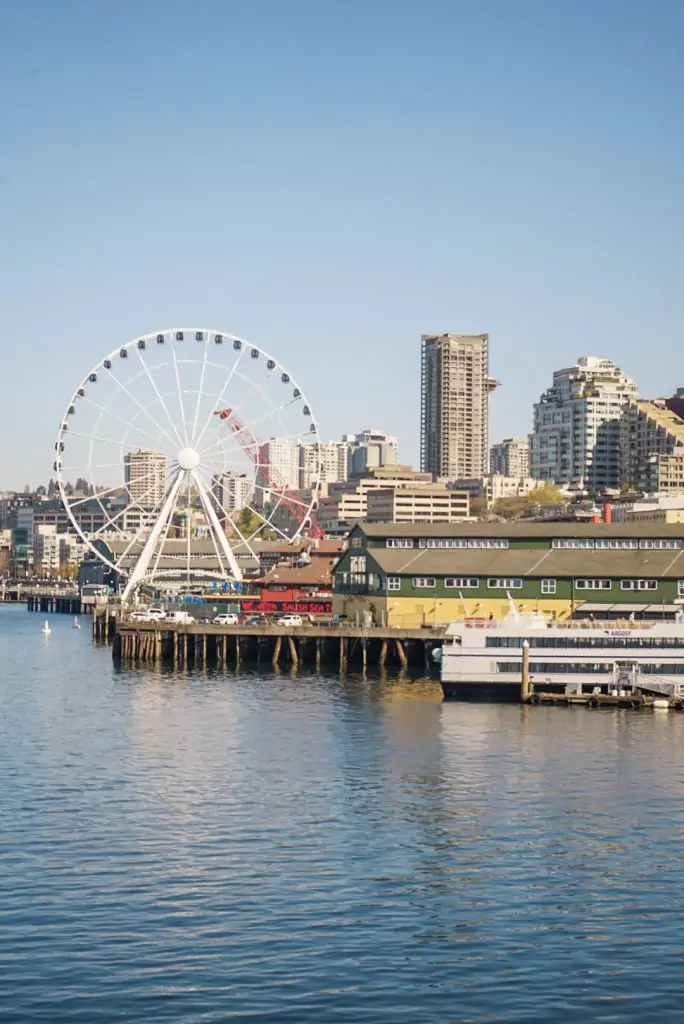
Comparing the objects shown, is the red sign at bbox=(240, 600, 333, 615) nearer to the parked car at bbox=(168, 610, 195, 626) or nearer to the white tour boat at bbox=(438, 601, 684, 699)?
the parked car at bbox=(168, 610, 195, 626)

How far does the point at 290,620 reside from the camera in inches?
4766

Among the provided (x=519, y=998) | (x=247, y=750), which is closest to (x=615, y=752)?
(x=247, y=750)

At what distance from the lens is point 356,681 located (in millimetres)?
97125

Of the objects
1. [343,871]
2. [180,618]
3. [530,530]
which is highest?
[530,530]

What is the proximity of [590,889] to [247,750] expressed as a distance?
25.3m

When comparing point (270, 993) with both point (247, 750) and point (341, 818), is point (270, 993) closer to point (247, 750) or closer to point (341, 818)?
point (341, 818)

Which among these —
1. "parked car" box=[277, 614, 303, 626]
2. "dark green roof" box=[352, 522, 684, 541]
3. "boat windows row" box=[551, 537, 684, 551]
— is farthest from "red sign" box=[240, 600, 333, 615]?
"boat windows row" box=[551, 537, 684, 551]

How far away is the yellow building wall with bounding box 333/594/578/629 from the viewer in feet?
350

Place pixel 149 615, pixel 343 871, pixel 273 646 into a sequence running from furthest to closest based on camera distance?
1. pixel 149 615
2. pixel 273 646
3. pixel 343 871

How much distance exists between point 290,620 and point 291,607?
884 inches

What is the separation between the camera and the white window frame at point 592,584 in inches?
4186

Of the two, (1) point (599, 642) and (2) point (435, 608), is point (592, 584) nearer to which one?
(2) point (435, 608)

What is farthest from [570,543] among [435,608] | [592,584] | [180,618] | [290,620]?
[180,618]

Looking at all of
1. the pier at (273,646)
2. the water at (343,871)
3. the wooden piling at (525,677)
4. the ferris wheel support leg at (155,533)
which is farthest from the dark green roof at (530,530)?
the water at (343,871)
